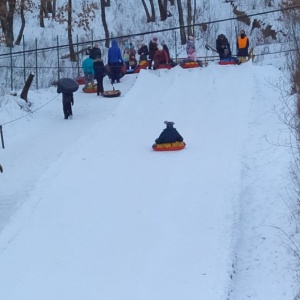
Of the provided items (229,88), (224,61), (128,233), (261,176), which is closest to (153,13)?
(224,61)

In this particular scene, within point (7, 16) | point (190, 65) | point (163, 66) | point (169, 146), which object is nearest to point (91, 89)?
point (163, 66)

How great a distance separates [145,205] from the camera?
12.9 m

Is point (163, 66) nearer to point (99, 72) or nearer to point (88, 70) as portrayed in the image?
point (88, 70)

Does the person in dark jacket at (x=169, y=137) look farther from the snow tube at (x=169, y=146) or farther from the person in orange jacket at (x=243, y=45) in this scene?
the person in orange jacket at (x=243, y=45)

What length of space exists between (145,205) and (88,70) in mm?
12992

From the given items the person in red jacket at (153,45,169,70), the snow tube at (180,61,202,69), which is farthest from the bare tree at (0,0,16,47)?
the snow tube at (180,61,202,69)

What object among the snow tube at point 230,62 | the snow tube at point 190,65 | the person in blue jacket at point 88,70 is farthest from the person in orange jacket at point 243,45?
the person in blue jacket at point 88,70

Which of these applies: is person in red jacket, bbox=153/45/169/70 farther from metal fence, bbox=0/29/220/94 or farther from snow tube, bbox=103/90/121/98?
snow tube, bbox=103/90/121/98

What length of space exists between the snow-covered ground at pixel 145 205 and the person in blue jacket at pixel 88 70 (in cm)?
336

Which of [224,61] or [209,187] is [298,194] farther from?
[224,61]

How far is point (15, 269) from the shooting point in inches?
408

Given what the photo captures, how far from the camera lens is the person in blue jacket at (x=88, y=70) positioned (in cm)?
2509

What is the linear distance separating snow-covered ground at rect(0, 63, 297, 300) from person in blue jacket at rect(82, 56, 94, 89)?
336 centimetres

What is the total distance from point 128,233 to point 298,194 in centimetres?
288
